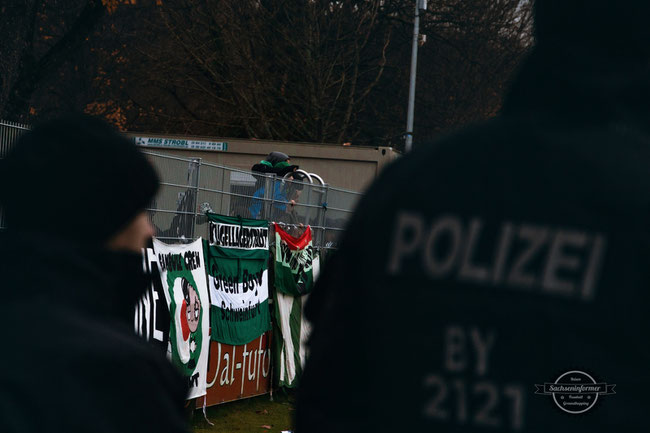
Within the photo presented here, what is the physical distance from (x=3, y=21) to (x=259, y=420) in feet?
36.8

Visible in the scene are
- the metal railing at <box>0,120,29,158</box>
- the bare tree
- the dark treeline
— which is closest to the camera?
the metal railing at <box>0,120,29,158</box>

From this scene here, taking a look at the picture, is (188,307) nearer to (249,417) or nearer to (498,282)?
(249,417)

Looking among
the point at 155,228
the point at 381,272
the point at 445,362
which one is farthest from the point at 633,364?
the point at 155,228

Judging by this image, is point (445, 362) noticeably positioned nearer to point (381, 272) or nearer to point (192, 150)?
point (381, 272)

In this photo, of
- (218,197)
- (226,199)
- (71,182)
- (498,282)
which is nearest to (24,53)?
(226,199)

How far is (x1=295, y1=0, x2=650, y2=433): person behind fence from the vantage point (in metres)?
1.72

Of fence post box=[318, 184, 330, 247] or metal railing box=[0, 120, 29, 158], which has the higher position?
metal railing box=[0, 120, 29, 158]

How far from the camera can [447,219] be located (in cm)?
177

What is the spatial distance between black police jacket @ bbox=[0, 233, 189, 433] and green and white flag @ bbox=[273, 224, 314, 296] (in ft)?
32.0

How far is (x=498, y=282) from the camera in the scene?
175 centimetres

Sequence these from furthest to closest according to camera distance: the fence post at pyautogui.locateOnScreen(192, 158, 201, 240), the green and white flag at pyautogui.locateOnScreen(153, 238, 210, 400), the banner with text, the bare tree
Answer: the bare tree → the banner with text → the fence post at pyautogui.locateOnScreen(192, 158, 201, 240) → the green and white flag at pyautogui.locateOnScreen(153, 238, 210, 400)

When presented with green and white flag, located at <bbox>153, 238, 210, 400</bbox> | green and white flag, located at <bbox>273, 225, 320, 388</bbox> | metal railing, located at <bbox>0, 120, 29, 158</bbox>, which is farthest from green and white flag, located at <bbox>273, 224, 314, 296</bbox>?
metal railing, located at <bbox>0, 120, 29, 158</bbox>

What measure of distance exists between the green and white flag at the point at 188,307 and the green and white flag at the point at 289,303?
7.39 feet

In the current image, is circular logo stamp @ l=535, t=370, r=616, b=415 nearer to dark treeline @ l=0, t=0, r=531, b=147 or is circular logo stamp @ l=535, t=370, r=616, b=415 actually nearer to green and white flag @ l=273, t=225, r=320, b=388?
green and white flag @ l=273, t=225, r=320, b=388
